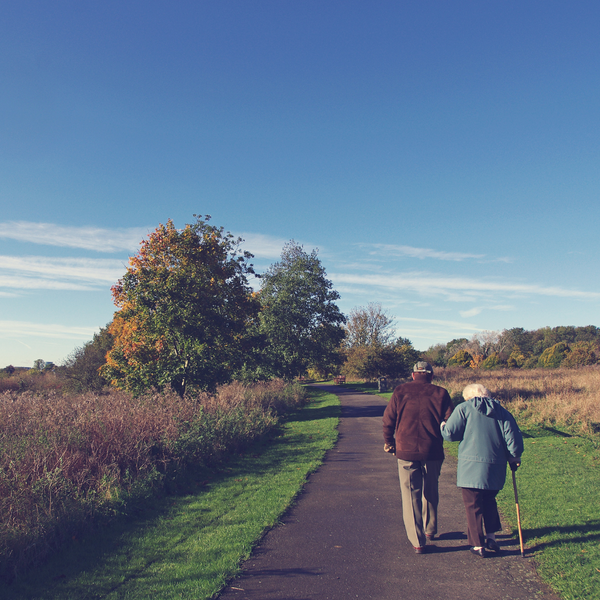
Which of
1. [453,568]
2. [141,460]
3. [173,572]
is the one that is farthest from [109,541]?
[453,568]

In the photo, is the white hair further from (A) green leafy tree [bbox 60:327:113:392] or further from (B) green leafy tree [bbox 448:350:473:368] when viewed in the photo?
(B) green leafy tree [bbox 448:350:473:368]

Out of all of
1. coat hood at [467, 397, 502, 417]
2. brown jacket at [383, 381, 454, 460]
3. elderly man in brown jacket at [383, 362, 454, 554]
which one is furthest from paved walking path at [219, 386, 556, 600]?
coat hood at [467, 397, 502, 417]

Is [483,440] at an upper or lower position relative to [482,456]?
upper

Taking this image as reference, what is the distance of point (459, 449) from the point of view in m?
4.95

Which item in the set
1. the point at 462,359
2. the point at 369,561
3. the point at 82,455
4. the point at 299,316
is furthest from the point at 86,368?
the point at 462,359

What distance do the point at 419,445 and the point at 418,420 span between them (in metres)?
0.28

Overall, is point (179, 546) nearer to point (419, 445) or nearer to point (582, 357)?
point (419, 445)

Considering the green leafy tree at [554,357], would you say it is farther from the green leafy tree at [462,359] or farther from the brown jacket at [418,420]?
the brown jacket at [418,420]

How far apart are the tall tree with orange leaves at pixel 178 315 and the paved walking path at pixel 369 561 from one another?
10.5m

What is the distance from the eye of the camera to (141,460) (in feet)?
26.6

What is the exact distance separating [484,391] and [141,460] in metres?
6.31

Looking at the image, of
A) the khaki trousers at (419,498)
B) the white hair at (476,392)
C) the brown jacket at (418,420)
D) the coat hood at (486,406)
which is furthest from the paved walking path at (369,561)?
the white hair at (476,392)

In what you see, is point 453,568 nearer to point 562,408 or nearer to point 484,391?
point 484,391

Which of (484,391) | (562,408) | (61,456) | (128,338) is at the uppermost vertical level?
(128,338)
